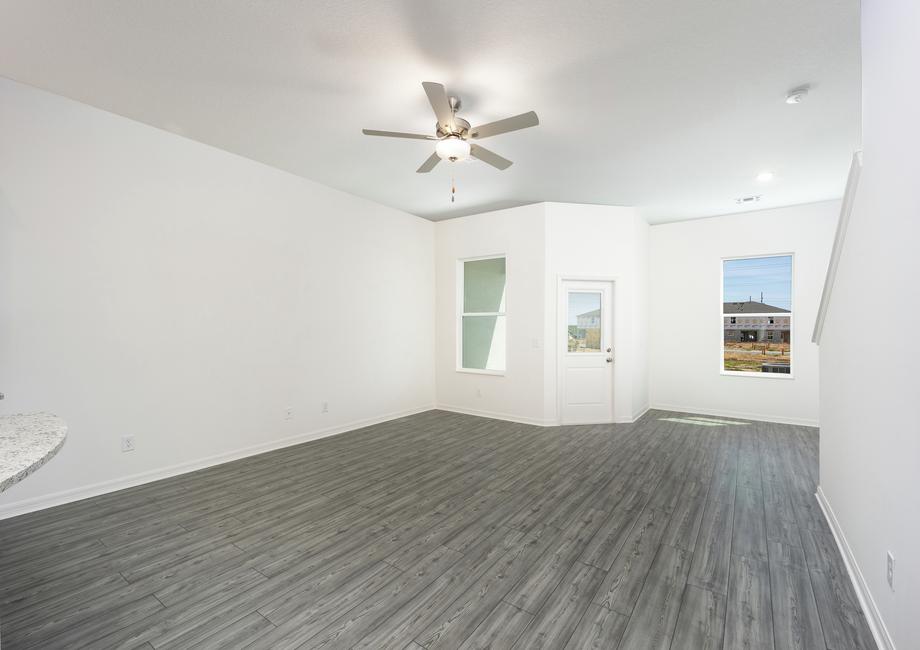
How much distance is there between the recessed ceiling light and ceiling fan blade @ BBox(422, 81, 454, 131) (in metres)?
2.53

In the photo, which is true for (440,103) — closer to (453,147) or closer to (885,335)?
(453,147)

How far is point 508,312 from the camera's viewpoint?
5770mm

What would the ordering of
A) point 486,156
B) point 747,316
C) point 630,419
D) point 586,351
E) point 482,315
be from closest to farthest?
point 486,156
point 630,419
point 586,351
point 747,316
point 482,315

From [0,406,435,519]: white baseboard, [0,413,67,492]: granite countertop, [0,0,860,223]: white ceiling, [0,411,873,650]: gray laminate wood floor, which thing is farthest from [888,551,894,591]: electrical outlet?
[0,406,435,519]: white baseboard

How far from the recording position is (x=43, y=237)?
2.91 m

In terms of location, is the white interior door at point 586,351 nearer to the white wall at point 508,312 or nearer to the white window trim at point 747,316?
the white wall at point 508,312

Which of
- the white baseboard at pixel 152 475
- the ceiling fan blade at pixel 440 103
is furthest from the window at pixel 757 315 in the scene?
the white baseboard at pixel 152 475

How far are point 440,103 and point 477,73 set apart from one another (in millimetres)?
429

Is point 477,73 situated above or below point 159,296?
above

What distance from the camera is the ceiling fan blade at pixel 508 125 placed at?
2.51 meters

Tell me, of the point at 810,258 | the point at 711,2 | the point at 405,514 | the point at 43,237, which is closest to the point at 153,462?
the point at 43,237

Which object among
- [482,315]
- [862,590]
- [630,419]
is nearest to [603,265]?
[482,315]

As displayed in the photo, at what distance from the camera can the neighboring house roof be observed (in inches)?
225

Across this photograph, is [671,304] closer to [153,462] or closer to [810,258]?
[810,258]
